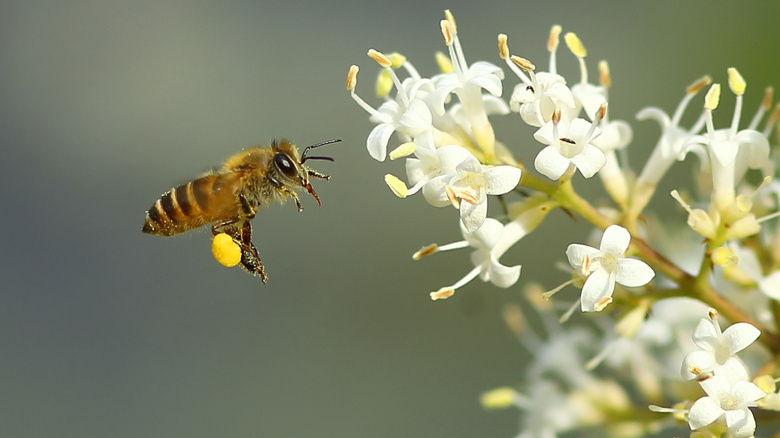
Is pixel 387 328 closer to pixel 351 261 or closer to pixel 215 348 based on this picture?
pixel 351 261

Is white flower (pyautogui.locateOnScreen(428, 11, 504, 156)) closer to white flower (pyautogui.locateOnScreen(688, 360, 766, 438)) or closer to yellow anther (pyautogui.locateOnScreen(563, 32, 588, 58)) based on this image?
yellow anther (pyautogui.locateOnScreen(563, 32, 588, 58))

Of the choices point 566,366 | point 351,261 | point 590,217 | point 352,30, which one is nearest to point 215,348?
point 351,261

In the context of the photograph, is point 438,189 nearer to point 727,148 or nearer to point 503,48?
point 503,48

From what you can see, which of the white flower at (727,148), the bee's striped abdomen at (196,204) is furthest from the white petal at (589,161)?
the bee's striped abdomen at (196,204)

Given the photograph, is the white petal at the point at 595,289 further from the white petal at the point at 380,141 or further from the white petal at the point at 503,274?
the white petal at the point at 380,141

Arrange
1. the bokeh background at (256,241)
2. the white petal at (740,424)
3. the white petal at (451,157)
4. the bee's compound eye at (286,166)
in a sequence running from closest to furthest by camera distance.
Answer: the white petal at (740,424), the white petal at (451,157), the bee's compound eye at (286,166), the bokeh background at (256,241)

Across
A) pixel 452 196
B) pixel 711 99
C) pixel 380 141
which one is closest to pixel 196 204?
pixel 380 141

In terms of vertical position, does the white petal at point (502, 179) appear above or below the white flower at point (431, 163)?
below
